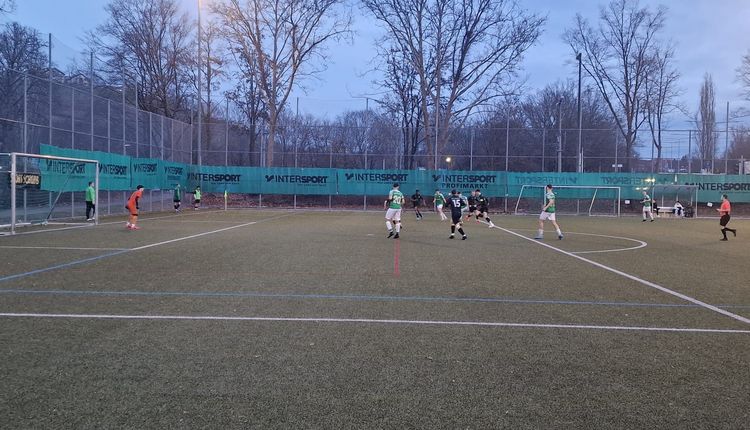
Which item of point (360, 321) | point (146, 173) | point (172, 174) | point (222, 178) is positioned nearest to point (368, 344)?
point (360, 321)

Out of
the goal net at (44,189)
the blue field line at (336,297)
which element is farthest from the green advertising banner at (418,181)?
the blue field line at (336,297)

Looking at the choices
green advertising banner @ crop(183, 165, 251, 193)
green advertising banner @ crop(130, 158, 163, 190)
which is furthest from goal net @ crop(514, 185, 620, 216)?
green advertising banner @ crop(130, 158, 163, 190)

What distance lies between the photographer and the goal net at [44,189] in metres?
18.9

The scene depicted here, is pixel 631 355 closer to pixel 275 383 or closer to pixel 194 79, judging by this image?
pixel 275 383

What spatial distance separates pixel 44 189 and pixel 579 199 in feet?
105

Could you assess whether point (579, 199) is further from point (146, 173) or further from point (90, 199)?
point (90, 199)

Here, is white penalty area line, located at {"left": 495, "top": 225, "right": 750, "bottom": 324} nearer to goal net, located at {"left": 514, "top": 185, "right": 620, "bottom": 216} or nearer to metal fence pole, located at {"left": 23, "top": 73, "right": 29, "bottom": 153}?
metal fence pole, located at {"left": 23, "top": 73, "right": 29, "bottom": 153}

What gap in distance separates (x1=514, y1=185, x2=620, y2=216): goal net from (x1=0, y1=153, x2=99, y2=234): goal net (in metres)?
26.4

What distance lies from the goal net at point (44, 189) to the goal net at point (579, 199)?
26.4 meters

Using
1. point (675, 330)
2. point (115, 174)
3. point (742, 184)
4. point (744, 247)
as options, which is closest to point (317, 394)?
point (675, 330)

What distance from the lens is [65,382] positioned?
14.3ft

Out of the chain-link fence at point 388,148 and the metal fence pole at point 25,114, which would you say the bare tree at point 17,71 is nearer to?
the metal fence pole at point 25,114

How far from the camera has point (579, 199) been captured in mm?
36812

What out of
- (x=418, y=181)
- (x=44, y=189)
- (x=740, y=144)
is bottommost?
(x=44, y=189)
